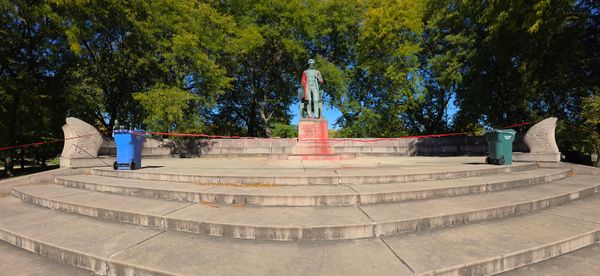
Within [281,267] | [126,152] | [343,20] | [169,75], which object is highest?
[343,20]

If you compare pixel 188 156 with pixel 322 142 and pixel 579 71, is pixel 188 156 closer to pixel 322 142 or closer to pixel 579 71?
pixel 322 142

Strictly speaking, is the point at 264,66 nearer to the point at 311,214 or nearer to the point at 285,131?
the point at 285,131

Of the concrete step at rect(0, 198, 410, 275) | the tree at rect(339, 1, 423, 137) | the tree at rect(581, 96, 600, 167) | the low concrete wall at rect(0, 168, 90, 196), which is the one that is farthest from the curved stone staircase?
the tree at rect(339, 1, 423, 137)

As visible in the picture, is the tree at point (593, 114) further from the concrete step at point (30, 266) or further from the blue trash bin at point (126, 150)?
the blue trash bin at point (126, 150)

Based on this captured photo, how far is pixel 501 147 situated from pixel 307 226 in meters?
7.17

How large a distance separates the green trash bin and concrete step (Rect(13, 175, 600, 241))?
277cm

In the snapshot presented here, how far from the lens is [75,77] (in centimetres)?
1642

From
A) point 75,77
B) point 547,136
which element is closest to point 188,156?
point 75,77

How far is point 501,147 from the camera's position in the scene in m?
7.59

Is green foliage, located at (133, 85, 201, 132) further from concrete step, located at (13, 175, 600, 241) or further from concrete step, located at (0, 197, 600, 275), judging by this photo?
concrete step, located at (0, 197, 600, 275)

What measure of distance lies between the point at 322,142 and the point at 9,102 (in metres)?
17.2

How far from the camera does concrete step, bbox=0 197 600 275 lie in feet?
7.96

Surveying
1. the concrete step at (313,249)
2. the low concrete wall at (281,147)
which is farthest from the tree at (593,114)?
the concrete step at (313,249)

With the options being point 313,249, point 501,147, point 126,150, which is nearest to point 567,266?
point 313,249
